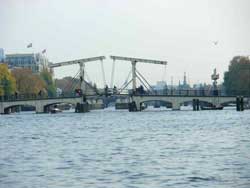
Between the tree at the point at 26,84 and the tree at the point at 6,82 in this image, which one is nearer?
the tree at the point at 6,82

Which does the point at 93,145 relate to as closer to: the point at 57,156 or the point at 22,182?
the point at 57,156

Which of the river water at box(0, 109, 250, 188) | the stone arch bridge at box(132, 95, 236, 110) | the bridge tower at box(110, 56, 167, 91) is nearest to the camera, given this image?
the river water at box(0, 109, 250, 188)

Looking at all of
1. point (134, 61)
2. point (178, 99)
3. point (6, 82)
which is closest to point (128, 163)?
point (178, 99)

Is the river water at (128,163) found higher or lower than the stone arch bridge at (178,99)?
lower

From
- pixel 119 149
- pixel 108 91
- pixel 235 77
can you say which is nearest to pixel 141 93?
pixel 108 91

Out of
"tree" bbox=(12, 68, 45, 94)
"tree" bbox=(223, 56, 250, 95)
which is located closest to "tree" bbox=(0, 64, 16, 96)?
"tree" bbox=(12, 68, 45, 94)

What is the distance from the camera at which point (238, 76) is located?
14575 centimetres

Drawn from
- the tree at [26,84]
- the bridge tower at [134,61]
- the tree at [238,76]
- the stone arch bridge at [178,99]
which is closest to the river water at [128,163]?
the stone arch bridge at [178,99]

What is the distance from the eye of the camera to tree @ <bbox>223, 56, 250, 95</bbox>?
141 meters

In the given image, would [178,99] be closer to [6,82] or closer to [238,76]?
[238,76]

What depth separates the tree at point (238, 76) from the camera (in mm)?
141000

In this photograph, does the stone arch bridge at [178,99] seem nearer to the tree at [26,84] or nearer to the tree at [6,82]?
the tree at [6,82]

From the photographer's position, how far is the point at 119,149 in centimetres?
3931

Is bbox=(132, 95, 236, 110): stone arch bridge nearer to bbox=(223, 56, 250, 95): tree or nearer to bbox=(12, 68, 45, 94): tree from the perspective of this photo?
bbox=(223, 56, 250, 95): tree
